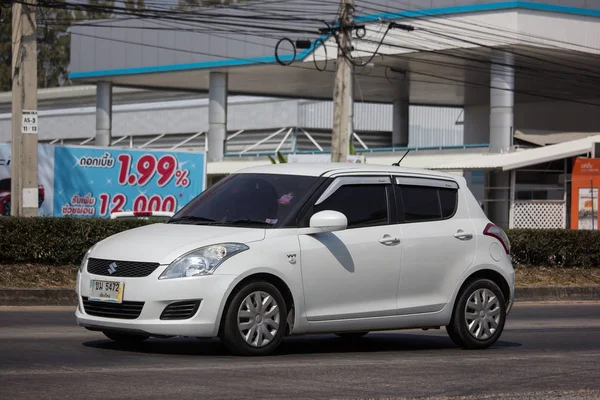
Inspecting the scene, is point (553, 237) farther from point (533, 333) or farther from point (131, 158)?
point (131, 158)

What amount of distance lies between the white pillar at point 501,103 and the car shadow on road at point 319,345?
96.0 ft

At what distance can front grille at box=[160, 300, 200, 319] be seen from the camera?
30.9 feet

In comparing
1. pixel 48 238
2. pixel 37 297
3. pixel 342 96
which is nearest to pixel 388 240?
pixel 37 297

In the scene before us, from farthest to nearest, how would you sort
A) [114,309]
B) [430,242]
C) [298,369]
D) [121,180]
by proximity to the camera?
[121,180] < [430,242] < [114,309] < [298,369]

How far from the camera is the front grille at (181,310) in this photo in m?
9.42

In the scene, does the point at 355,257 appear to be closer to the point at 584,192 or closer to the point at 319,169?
the point at 319,169

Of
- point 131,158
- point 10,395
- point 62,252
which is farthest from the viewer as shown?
point 131,158

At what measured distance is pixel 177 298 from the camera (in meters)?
9.38

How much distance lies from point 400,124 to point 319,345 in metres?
47.2

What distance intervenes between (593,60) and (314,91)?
55.6 ft

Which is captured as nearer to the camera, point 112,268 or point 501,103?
point 112,268

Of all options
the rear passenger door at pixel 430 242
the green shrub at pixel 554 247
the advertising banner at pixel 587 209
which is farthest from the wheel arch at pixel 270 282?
the advertising banner at pixel 587 209

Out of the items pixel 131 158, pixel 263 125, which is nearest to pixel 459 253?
pixel 131 158

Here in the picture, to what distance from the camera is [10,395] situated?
7.30 metres
